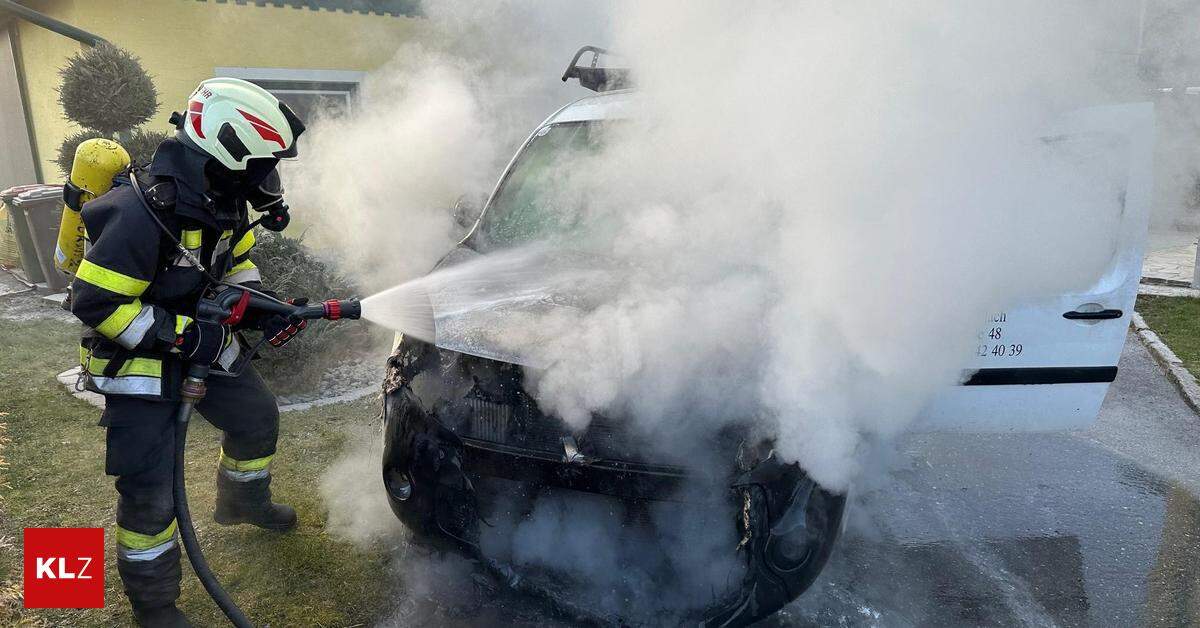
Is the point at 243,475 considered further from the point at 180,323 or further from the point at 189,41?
the point at 189,41

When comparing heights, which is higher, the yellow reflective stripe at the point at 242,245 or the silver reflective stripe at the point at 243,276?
the yellow reflective stripe at the point at 242,245

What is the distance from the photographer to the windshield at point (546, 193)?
3.74 m

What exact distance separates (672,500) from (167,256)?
6.59 ft

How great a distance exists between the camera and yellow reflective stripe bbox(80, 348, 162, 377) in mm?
2654

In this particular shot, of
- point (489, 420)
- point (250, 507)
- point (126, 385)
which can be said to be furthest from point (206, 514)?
point (489, 420)

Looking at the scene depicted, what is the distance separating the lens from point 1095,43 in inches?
112

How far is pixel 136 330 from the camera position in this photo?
2.54 m

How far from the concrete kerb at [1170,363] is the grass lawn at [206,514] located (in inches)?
231

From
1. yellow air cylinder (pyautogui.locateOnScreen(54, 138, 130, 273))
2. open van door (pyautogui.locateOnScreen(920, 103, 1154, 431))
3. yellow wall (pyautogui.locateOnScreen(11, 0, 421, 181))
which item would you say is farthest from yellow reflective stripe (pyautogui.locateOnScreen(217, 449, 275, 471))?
yellow wall (pyautogui.locateOnScreen(11, 0, 421, 181))

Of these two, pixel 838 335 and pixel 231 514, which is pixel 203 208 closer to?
A: pixel 231 514

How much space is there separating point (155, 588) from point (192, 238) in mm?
1301

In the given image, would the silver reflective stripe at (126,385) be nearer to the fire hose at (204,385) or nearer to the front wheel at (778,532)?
the fire hose at (204,385)

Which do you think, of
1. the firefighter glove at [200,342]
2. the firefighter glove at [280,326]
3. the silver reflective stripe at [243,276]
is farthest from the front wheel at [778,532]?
the silver reflective stripe at [243,276]

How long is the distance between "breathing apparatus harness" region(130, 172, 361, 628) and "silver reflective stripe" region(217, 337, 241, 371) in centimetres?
27
